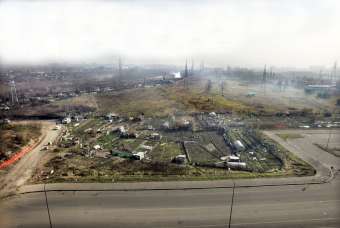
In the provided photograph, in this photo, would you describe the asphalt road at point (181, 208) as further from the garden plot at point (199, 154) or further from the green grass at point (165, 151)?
the green grass at point (165, 151)

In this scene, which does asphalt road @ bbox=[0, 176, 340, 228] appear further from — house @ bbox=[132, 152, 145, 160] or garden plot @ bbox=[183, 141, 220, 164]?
house @ bbox=[132, 152, 145, 160]

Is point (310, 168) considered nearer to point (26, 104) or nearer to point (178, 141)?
point (178, 141)

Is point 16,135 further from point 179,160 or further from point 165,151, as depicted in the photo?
point 179,160

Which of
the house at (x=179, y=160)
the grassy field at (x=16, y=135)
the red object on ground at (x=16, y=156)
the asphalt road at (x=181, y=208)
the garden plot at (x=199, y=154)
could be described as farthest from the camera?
the grassy field at (x=16, y=135)

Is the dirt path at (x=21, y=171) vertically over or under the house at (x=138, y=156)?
under

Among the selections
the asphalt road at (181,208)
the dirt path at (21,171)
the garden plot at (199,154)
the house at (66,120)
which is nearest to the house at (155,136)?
the garden plot at (199,154)

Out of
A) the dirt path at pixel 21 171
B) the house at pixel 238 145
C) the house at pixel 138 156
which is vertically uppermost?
the house at pixel 238 145

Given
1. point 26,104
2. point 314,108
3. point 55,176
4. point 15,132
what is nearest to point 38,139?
point 15,132

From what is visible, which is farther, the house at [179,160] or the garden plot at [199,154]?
the garden plot at [199,154]

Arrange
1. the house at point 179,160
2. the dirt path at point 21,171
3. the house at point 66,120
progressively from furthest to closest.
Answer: the house at point 66,120 < the house at point 179,160 < the dirt path at point 21,171

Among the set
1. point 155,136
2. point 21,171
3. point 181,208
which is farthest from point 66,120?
point 181,208
